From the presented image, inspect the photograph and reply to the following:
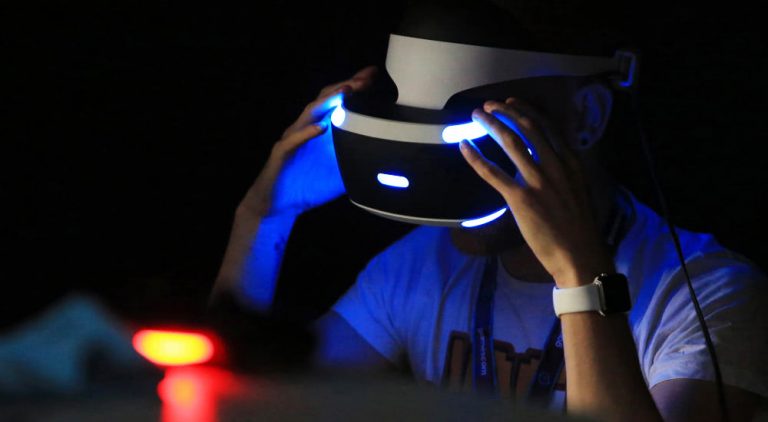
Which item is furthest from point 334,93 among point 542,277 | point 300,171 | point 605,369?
point 605,369

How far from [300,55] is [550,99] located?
0.58 meters

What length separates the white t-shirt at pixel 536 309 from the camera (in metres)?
1.39

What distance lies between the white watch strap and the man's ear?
30cm

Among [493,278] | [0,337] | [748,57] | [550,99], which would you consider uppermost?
[748,57]

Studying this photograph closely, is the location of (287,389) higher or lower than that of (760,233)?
lower

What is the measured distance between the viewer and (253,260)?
5.65ft

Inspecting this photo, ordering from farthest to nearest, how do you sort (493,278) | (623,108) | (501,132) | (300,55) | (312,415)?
(300,55) → (493,278) → (623,108) → (501,132) → (312,415)

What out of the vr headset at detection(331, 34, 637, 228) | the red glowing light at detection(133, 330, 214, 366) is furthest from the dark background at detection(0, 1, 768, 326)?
the red glowing light at detection(133, 330, 214, 366)

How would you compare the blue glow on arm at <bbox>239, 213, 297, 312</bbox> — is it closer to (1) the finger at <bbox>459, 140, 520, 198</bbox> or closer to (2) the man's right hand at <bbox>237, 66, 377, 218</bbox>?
(2) the man's right hand at <bbox>237, 66, 377, 218</bbox>

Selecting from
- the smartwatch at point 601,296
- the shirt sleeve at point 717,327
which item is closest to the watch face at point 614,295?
the smartwatch at point 601,296

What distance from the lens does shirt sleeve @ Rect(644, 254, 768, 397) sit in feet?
4.45

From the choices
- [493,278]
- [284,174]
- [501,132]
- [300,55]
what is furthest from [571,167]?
[300,55]

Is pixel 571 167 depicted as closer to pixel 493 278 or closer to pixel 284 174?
pixel 493 278

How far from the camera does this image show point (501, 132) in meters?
1.32
